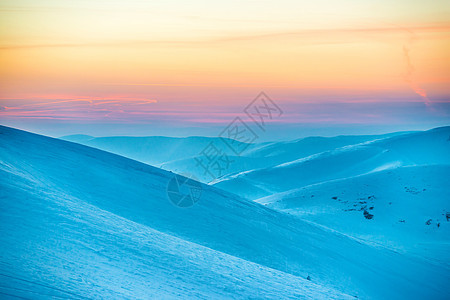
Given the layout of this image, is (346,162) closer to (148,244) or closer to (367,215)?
(367,215)

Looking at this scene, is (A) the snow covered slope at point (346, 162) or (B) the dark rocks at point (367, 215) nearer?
(B) the dark rocks at point (367, 215)

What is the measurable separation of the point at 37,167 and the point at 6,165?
5.47 ft

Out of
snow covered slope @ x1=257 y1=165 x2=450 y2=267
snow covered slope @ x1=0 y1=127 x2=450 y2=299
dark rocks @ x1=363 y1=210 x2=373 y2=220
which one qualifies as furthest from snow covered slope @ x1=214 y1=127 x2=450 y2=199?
snow covered slope @ x1=0 y1=127 x2=450 y2=299

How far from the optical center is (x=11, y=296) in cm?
679

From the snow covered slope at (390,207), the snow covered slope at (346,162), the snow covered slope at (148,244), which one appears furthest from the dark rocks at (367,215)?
the snow covered slope at (346,162)

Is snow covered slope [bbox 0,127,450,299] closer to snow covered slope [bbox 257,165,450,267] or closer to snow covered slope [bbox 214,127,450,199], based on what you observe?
snow covered slope [bbox 257,165,450,267]

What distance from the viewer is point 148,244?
10984mm

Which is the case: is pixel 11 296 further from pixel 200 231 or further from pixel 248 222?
pixel 248 222

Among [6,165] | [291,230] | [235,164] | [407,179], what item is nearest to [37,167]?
[6,165]

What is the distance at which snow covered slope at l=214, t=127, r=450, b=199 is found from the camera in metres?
54.7

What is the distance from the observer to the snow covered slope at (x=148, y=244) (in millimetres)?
8445

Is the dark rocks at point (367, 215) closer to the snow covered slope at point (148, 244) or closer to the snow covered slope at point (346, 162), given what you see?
the snow covered slope at point (148, 244)

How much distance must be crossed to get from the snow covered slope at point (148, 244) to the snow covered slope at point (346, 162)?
115 ft

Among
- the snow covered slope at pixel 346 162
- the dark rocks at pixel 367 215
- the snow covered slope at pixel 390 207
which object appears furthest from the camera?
the snow covered slope at pixel 346 162
